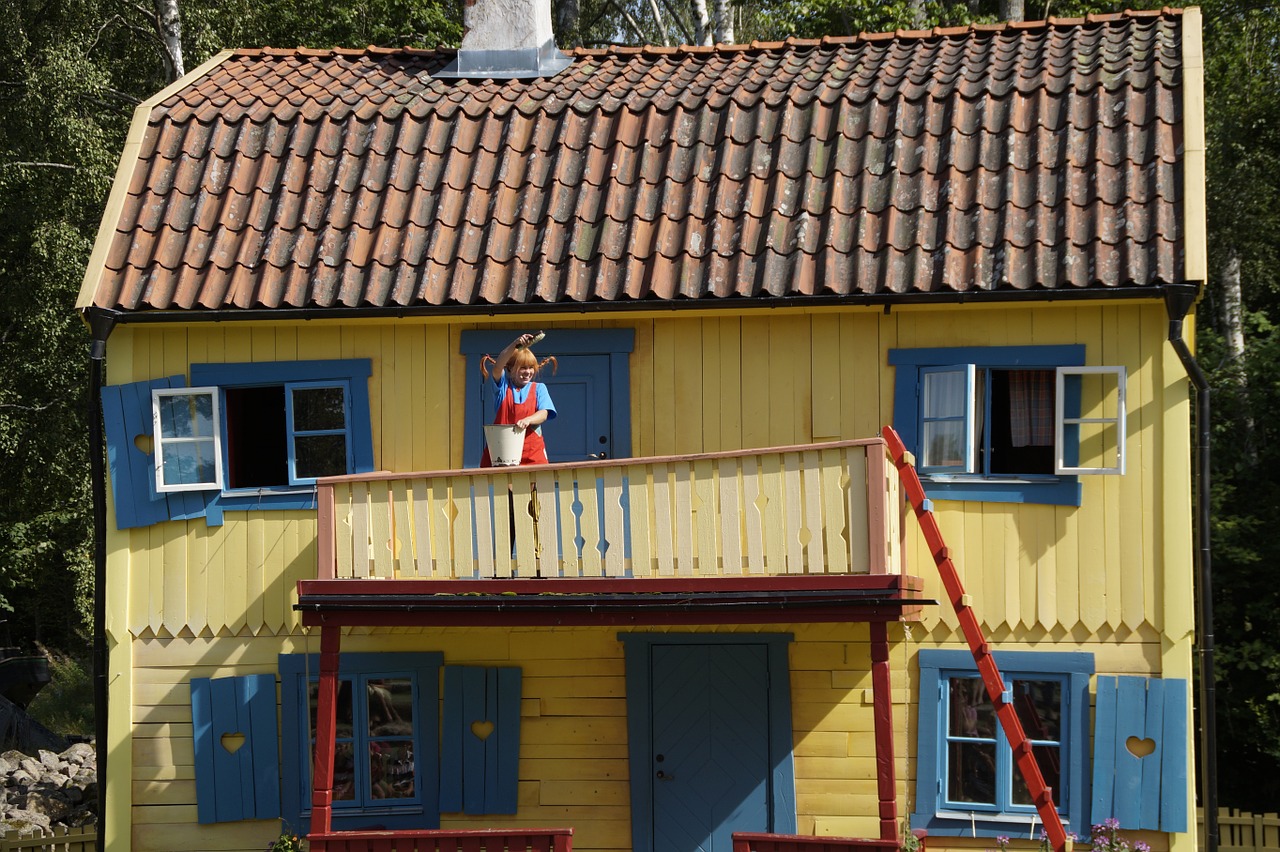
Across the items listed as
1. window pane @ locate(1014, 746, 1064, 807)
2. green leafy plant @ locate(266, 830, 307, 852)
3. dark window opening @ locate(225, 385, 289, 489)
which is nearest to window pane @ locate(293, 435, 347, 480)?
dark window opening @ locate(225, 385, 289, 489)

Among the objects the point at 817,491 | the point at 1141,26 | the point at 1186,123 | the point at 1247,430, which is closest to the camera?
the point at 817,491

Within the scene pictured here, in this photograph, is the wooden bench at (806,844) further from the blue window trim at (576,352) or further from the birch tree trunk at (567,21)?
the birch tree trunk at (567,21)

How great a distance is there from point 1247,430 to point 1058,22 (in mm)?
7396

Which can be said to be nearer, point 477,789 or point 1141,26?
point 477,789

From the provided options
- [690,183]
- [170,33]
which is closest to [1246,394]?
[690,183]

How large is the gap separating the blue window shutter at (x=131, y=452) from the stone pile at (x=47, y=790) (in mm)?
3783

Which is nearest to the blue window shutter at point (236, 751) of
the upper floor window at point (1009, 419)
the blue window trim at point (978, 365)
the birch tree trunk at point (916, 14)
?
the blue window trim at point (978, 365)

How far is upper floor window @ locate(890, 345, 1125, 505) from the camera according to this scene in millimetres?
11086

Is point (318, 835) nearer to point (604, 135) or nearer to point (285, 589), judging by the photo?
point (285, 589)

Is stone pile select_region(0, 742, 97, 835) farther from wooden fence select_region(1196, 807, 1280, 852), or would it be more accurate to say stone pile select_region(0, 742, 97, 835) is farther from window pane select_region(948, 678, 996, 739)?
wooden fence select_region(1196, 807, 1280, 852)

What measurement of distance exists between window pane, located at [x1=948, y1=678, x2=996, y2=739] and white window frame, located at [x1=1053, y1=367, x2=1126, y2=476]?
1.73 meters

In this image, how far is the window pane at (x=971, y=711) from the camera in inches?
446

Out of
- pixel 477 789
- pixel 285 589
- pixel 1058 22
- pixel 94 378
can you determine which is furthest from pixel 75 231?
pixel 1058 22

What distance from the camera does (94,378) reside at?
12156 millimetres
